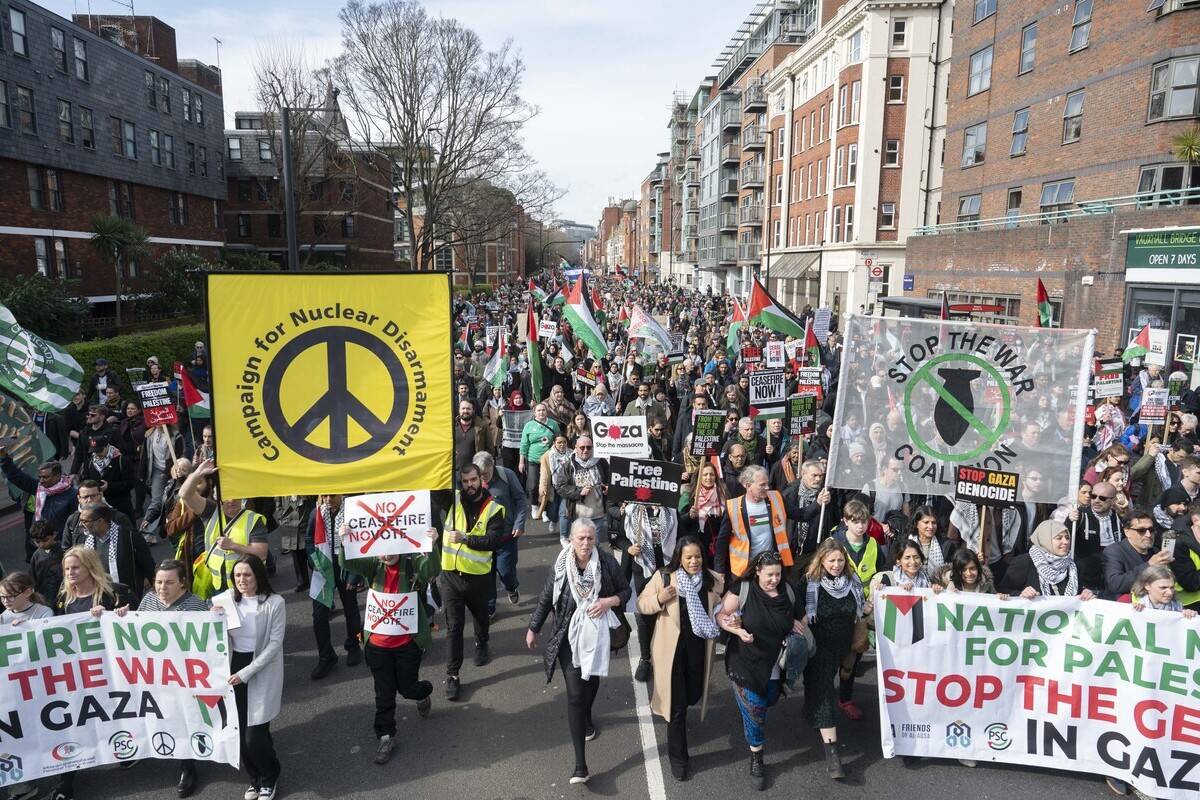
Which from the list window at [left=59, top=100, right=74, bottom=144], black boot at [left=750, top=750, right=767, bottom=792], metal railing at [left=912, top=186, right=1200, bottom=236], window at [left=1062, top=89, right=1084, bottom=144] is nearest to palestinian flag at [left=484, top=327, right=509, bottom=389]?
black boot at [left=750, top=750, right=767, bottom=792]

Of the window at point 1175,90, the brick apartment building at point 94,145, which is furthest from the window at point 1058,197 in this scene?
the brick apartment building at point 94,145

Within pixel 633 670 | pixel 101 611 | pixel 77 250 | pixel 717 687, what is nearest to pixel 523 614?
pixel 633 670

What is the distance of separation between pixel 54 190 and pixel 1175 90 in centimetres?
3909

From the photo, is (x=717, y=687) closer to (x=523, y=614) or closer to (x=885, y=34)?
(x=523, y=614)

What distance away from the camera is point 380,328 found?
4.95m

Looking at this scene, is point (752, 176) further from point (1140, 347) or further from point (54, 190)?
point (1140, 347)

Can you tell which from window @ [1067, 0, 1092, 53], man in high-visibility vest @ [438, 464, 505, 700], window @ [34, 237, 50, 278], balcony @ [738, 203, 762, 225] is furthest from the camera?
balcony @ [738, 203, 762, 225]

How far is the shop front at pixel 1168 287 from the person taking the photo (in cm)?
1762

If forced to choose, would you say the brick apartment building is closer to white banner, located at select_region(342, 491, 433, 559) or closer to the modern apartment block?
white banner, located at select_region(342, 491, 433, 559)

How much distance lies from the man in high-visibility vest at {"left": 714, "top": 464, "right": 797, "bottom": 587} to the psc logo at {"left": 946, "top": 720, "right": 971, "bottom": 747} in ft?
5.67

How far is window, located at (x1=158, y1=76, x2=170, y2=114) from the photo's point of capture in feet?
130

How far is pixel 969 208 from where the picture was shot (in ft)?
105

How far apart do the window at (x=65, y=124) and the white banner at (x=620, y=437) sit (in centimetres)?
3390

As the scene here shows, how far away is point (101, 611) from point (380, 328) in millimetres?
2639
